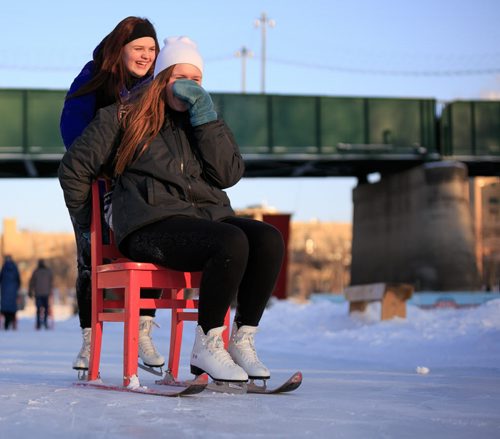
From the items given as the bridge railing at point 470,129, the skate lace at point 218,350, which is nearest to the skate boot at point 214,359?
the skate lace at point 218,350

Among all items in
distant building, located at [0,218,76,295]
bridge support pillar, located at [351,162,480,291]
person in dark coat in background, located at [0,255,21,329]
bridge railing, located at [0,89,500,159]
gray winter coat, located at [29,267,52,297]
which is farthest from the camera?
distant building, located at [0,218,76,295]

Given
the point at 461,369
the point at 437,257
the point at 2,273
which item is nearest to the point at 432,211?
the point at 437,257

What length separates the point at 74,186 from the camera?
5023 mm

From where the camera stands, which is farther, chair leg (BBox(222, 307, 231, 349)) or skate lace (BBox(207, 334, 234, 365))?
chair leg (BBox(222, 307, 231, 349))

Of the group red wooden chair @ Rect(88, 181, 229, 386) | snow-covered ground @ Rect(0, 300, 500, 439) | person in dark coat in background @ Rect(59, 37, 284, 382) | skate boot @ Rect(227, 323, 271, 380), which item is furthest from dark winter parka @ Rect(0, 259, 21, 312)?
skate boot @ Rect(227, 323, 271, 380)

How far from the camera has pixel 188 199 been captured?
4.88 m

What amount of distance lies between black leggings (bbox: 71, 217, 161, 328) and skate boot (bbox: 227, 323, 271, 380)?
1017mm

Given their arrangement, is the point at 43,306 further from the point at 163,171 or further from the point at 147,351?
the point at 163,171

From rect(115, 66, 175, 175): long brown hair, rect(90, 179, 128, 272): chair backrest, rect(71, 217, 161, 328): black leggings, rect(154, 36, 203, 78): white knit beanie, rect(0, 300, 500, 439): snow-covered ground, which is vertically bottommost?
rect(0, 300, 500, 439): snow-covered ground

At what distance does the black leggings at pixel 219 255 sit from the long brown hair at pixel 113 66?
1256 mm

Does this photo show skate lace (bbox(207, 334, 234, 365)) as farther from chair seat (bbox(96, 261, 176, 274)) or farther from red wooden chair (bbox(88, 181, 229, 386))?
chair seat (bbox(96, 261, 176, 274))

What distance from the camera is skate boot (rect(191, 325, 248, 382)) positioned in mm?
4488

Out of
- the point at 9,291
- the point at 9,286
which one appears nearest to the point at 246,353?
the point at 9,291

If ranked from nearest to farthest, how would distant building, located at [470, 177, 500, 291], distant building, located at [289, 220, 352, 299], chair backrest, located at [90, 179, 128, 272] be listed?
chair backrest, located at [90, 179, 128, 272] < distant building, located at [470, 177, 500, 291] < distant building, located at [289, 220, 352, 299]
